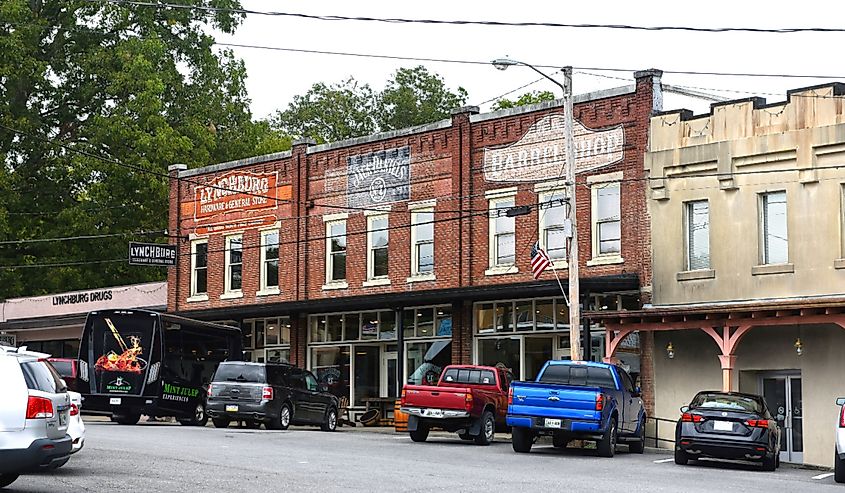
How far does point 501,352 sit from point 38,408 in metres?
21.7

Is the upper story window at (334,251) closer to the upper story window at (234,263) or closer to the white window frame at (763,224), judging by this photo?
the upper story window at (234,263)

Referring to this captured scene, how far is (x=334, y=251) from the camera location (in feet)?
130

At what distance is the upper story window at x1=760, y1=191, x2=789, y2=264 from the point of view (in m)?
29.7

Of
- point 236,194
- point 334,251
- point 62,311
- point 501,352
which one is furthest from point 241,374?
point 62,311

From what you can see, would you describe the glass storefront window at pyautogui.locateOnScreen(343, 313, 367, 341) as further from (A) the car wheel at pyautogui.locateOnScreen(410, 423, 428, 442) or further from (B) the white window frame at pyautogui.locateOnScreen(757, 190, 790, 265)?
(B) the white window frame at pyautogui.locateOnScreen(757, 190, 790, 265)

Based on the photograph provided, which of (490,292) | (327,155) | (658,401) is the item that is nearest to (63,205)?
(327,155)

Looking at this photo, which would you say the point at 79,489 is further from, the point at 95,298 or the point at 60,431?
the point at 95,298

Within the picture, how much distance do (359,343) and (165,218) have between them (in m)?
18.0

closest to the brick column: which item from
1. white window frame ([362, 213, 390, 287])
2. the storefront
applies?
the storefront

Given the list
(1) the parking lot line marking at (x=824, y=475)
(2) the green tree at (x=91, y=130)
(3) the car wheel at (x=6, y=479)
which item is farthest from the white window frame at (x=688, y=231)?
(2) the green tree at (x=91, y=130)

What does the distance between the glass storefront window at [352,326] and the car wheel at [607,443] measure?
49.2ft

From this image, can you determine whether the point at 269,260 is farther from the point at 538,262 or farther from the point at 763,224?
the point at 763,224

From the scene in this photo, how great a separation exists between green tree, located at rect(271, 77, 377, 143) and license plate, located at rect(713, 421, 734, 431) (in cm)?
4862

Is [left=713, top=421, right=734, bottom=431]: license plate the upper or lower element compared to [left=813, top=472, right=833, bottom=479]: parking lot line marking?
upper
